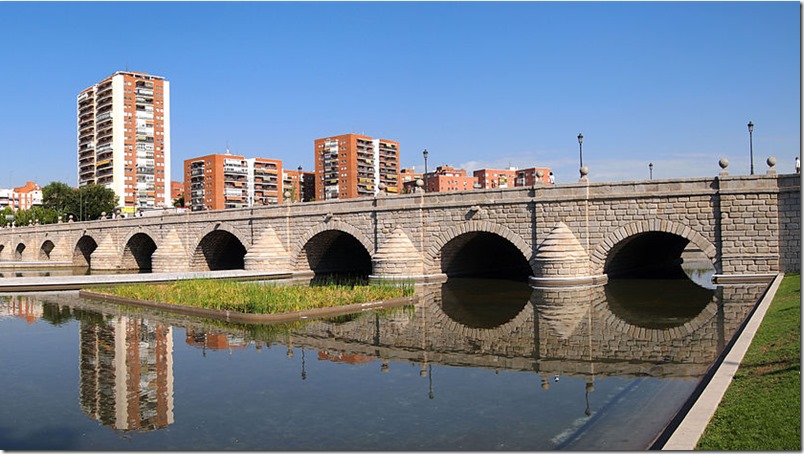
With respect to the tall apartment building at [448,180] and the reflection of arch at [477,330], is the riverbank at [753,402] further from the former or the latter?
the tall apartment building at [448,180]

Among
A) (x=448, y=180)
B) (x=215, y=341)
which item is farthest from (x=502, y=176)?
(x=215, y=341)

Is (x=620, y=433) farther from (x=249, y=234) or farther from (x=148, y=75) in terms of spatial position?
(x=148, y=75)

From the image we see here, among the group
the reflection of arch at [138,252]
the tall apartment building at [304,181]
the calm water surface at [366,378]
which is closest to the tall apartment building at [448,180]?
the tall apartment building at [304,181]

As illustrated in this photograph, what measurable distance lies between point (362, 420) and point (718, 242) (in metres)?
22.0

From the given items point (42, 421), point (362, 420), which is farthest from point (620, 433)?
point (42, 421)

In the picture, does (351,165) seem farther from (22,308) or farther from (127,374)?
(127,374)

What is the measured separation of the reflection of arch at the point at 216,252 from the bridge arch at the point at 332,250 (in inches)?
283

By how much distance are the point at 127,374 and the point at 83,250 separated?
61.7 metres

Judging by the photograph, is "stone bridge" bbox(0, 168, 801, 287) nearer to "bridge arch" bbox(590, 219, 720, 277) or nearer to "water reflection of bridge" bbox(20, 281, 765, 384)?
"bridge arch" bbox(590, 219, 720, 277)

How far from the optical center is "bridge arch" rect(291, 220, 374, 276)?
3900 centimetres

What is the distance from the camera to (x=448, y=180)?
130 m

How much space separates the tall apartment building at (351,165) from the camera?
125m

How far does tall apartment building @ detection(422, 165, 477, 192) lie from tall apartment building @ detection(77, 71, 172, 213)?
50.9 m

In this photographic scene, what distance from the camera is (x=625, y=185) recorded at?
28.4 meters
